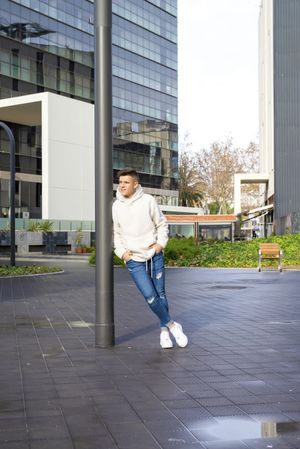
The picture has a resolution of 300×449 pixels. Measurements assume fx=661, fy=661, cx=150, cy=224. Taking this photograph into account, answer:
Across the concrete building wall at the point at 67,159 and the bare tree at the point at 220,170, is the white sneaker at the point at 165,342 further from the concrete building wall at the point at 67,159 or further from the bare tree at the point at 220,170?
the bare tree at the point at 220,170

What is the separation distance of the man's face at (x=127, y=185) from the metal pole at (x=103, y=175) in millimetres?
355

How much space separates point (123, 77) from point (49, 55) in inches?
529

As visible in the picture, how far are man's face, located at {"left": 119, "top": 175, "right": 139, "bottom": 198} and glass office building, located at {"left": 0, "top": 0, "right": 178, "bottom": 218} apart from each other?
53.0 m

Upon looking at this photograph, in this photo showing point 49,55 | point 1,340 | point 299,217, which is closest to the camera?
point 1,340

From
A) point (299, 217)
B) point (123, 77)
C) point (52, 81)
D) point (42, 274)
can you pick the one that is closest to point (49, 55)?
point (52, 81)

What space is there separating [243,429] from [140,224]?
3.01 m

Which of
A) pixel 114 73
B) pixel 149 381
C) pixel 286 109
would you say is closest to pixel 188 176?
pixel 114 73

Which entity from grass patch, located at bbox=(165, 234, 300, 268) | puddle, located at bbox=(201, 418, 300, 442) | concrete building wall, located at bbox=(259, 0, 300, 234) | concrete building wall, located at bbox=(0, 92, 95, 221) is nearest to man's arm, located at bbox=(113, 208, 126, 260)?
puddle, located at bbox=(201, 418, 300, 442)

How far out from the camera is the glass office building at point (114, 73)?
61188 mm

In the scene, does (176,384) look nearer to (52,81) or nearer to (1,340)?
(1,340)

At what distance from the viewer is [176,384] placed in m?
5.33

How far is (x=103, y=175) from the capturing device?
275 inches

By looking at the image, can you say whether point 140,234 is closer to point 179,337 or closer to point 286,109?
point 179,337

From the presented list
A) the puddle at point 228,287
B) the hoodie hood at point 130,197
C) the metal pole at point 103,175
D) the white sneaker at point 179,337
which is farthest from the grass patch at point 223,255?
the hoodie hood at point 130,197
